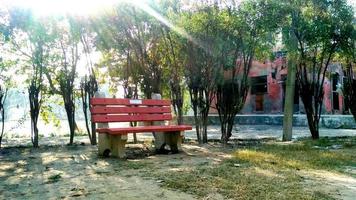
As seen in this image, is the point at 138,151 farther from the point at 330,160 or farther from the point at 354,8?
the point at 354,8

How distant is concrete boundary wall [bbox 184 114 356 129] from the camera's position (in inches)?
634

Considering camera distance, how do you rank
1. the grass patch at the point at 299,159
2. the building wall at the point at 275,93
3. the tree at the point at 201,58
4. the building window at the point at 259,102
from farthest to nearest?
1. the building window at the point at 259,102
2. the building wall at the point at 275,93
3. the tree at the point at 201,58
4. the grass patch at the point at 299,159

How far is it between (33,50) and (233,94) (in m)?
4.29

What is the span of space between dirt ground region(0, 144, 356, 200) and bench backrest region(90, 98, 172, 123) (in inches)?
25.1

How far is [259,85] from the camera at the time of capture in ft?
78.0

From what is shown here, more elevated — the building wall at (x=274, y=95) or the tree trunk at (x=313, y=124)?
the building wall at (x=274, y=95)

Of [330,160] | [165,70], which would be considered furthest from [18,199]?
[165,70]

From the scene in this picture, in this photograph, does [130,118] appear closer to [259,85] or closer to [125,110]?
[125,110]

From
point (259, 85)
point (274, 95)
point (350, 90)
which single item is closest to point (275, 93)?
point (274, 95)

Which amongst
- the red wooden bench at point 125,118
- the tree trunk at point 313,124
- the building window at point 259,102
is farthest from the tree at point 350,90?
the building window at point 259,102

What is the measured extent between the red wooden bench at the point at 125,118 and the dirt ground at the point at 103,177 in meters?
0.27

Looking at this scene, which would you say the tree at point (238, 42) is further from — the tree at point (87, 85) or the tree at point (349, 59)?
the tree at point (87, 85)

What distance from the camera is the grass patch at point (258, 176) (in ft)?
11.4

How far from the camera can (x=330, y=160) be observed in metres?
5.61
